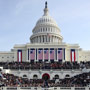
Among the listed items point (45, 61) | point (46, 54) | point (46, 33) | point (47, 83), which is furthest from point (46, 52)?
point (47, 83)

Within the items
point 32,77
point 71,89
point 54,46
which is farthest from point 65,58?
point 71,89

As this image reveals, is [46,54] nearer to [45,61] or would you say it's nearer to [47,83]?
[45,61]

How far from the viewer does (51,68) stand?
422 feet

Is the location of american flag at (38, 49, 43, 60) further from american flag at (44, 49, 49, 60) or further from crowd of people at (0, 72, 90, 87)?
crowd of people at (0, 72, 90, 87)

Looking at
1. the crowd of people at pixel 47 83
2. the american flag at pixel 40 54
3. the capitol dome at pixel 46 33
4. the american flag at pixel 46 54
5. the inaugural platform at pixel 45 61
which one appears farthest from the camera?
the capitol dome at pixel 46 33

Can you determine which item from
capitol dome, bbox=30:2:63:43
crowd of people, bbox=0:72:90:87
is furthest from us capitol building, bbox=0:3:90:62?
crowd of people, bbox=0:72:90:87

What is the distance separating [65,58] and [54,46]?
33.1 feet

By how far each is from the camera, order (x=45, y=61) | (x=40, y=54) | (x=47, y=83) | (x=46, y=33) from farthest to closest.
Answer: (x=46, y=33)
(x=40, y=54)
(x=45, y=61)
(x=47, y=83)

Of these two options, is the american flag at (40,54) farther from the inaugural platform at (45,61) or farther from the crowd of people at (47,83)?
the crowd of people at (47,83)

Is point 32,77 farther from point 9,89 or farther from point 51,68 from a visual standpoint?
point 9,89

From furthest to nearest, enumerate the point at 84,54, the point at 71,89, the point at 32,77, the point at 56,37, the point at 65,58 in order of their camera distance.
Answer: the point at 56,37
the point at 84,54
the point at 65,58
the point at 32,77
the point at 71,89

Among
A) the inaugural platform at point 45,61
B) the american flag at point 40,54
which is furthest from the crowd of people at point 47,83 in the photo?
the american flag at point 40,54

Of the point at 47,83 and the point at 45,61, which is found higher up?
the point at 45,61

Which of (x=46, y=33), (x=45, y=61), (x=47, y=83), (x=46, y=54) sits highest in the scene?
(x=46, y=33)
